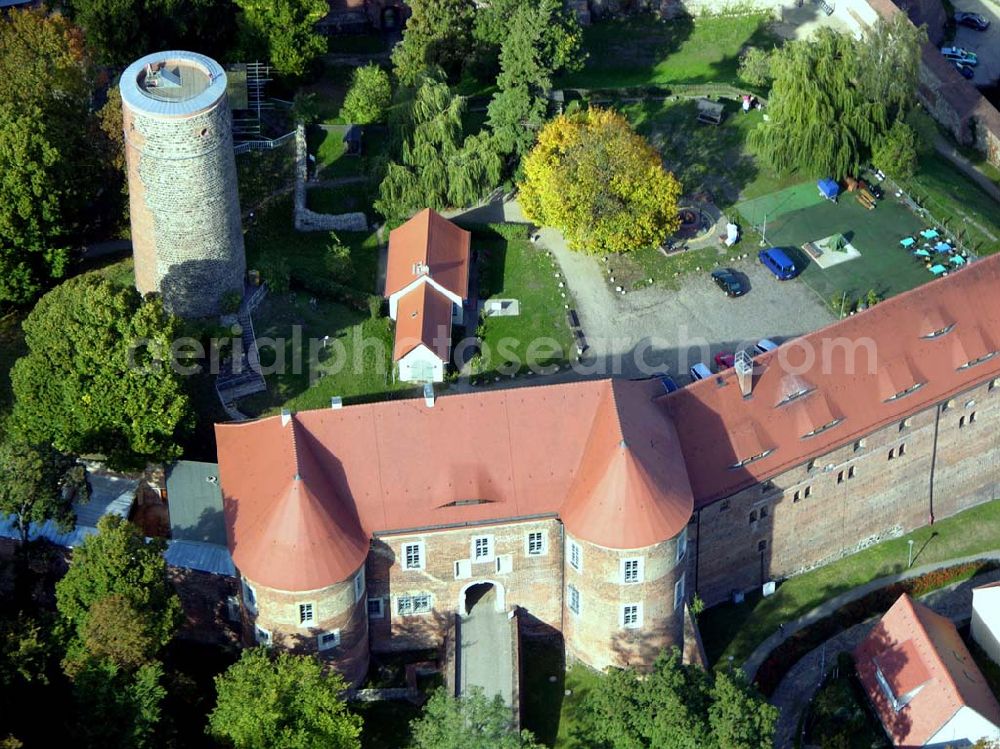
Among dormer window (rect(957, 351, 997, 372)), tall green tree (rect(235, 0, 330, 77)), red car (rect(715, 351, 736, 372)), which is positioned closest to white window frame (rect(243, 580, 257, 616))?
red car (rect(715, 351, 736, 372))

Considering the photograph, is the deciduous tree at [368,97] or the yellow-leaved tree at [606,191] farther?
the deciduous tree at [368,97]

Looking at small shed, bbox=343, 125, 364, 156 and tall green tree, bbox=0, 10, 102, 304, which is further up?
tall green tree, bbox=0, 10, 102, 304

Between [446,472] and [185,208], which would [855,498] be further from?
[185,208]

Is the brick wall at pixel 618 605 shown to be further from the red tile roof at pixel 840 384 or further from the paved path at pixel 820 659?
the paved path at pixel 820 659

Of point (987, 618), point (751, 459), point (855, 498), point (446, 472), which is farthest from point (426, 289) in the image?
point (987, 618)

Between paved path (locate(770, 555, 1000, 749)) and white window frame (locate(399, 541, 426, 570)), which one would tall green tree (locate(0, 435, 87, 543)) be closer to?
white window frame (locate(399, 541, 426, 570))

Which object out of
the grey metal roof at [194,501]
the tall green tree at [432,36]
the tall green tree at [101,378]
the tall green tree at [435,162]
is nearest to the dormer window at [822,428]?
the tall green tree at [435,162]
